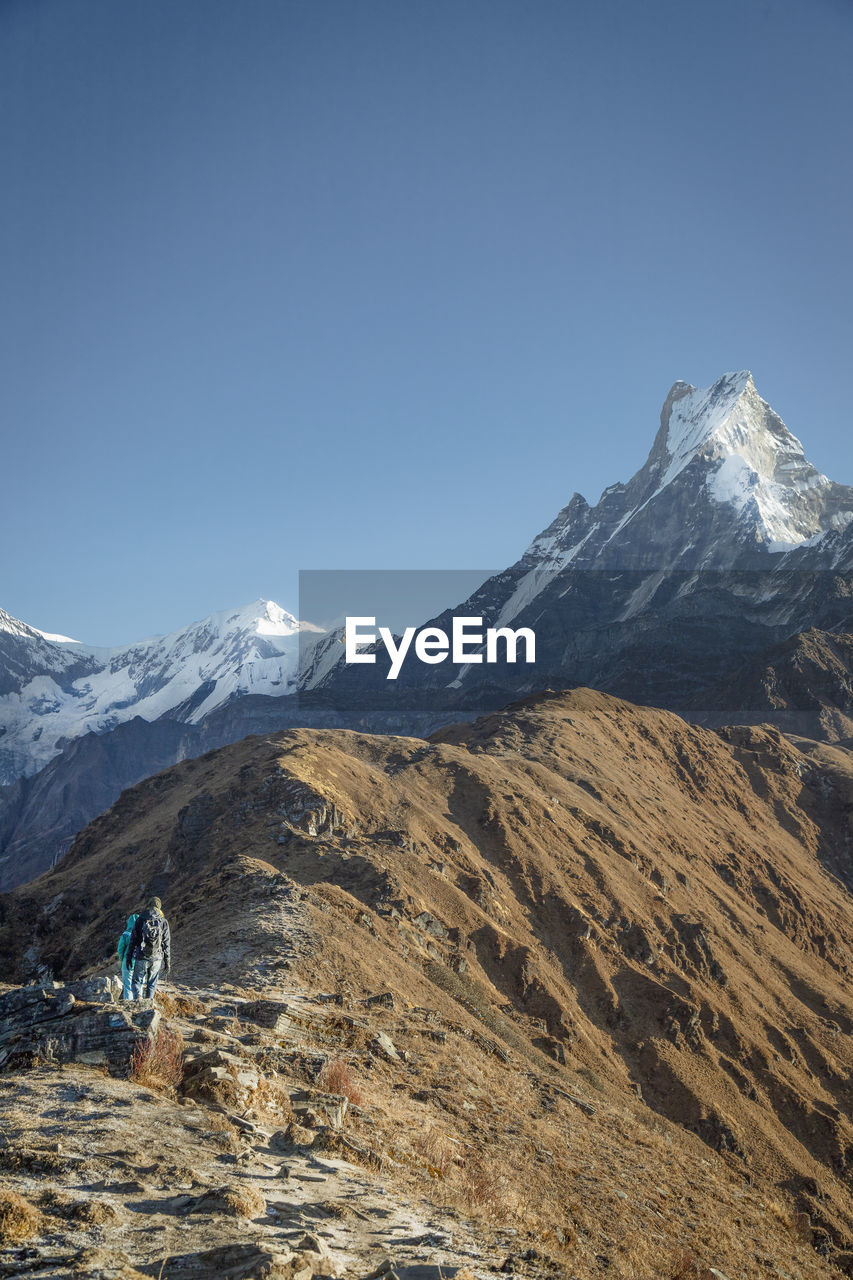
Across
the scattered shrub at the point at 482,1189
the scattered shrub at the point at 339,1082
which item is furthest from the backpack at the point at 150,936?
the scattered shrub at the point at 482,1189

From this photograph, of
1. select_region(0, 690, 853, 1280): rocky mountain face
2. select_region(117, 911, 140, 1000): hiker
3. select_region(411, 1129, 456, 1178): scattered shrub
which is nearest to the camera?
select_region(411, 1129, 456, 1178): scattered shrub

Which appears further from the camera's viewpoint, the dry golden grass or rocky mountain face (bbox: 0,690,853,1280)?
rocky mountain face (bbox: 0,690,853,1280)

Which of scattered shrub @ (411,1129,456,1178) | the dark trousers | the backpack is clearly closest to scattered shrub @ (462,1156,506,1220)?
scattered shrub @ (411,1129,456,1178)

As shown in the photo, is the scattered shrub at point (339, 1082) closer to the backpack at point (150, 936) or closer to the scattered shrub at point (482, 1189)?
the scattered shrub at point (482, 1189)

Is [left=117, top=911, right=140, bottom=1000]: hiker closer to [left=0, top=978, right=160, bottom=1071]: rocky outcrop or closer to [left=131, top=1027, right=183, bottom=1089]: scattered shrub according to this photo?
[left=0, top=978, right=160, bottom=1071]: rocky outcrop

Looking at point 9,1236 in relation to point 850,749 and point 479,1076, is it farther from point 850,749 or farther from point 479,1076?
point 850,749

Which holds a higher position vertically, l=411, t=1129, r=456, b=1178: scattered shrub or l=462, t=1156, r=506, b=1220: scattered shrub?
l=411, t=1129, r=456, b=1178: scattered shrub

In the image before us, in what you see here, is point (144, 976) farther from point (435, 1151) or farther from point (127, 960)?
point (435, 1151)

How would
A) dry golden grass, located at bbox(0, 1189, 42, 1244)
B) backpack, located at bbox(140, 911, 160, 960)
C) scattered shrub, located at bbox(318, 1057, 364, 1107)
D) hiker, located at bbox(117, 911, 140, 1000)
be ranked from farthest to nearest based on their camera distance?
1. hiker, located at bbox(117, 911, 140, 1000)
2. backpack, located at bbox(140, 911, 160, 960)
3. scattered shrub, located at bbox(318, 1057, 364, 1107)
4. dry golden grass, located at bbox(0, 1189, 42, 1244)
